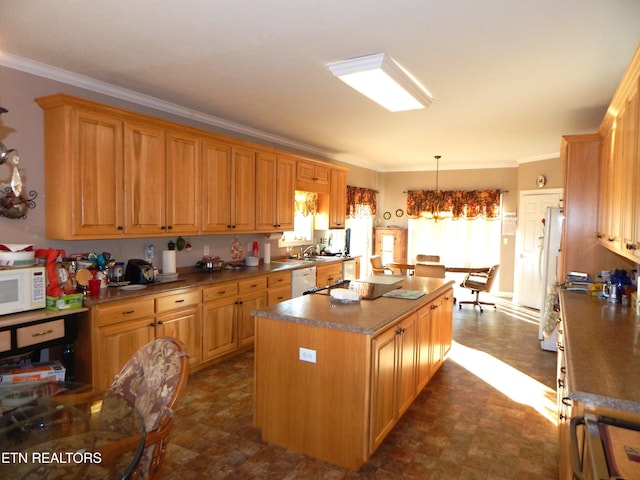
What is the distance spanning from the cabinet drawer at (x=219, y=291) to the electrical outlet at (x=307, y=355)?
1.71m

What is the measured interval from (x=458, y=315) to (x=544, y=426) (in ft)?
11.5

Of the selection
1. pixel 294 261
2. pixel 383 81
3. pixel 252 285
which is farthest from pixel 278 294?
pixel 383 81

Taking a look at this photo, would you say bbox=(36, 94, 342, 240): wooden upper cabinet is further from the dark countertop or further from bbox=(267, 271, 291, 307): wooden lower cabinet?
bbox=(267, 271, 291, 307): wooden lower cabinet

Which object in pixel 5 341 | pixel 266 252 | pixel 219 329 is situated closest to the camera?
pixel 5 341

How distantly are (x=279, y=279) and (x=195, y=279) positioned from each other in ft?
3.86

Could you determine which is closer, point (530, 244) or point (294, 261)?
point (294, 261)

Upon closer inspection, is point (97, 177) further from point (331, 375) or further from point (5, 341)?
point (331, 375)

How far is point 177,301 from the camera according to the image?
3.64 meters

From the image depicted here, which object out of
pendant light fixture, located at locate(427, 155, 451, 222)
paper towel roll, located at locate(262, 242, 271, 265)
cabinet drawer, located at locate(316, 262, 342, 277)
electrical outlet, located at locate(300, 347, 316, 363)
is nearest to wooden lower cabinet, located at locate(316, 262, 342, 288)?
cabinet drawer, located at locate(316, 262, 342, 277)

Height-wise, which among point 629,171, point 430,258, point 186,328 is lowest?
point 186,328

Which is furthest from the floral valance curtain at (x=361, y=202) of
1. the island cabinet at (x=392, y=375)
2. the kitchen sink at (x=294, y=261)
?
the island cabinet at (x=392, y=375)

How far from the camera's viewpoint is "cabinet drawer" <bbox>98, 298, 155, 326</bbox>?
3035 mm

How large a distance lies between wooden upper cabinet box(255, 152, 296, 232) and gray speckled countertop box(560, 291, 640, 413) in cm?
335

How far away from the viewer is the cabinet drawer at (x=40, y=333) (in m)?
2.59
